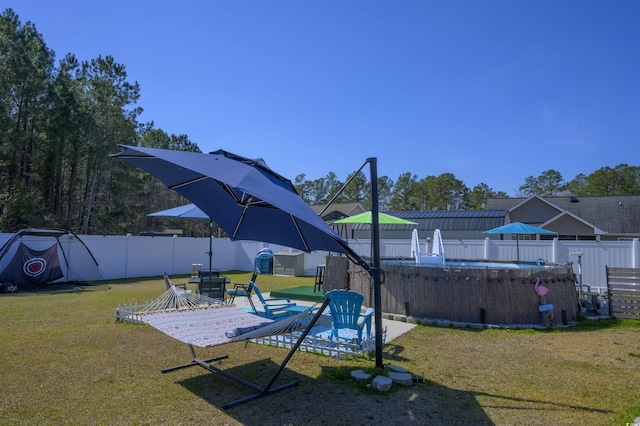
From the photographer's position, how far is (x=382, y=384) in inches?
157

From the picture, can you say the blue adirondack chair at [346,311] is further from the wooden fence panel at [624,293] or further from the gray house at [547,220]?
the gray house at [547,220]

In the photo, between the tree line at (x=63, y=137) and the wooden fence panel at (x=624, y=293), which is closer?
the wooden fence panel at (x=624, y=293)

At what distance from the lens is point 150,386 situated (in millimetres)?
4008

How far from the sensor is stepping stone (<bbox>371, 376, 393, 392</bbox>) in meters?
3.99

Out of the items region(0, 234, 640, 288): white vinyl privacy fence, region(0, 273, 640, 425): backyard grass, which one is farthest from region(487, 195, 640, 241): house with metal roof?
region(0, 273, 640, 425): backyard grass

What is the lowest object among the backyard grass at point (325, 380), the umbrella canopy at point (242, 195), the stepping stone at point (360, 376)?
the backyard grass at point (325, 380)

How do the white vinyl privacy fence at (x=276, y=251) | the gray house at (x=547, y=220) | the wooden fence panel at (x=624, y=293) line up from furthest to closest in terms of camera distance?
the gray house at (x=547, y=220) < the white vinyl privacy fence at (x=276, y=251) < the wooden fence panel at (x=624, y=293)

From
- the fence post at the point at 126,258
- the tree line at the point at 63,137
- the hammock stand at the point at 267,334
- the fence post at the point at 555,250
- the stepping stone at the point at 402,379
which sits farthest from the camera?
the tree line at the point at 63,137

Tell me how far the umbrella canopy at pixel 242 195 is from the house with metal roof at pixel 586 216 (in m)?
22.1

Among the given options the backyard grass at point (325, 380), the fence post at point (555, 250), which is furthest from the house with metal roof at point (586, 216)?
the backyard grass at point (325, 380)

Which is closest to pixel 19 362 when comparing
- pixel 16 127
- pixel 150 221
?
pixel 16 127

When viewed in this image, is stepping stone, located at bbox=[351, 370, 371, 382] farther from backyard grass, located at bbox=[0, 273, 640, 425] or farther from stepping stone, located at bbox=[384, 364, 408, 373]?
stepping stone, located at bbox=[384, 364, 408, 373]

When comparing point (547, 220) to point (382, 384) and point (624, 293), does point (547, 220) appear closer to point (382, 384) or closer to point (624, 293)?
point (624, 293)

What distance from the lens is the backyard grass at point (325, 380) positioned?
134 inches
